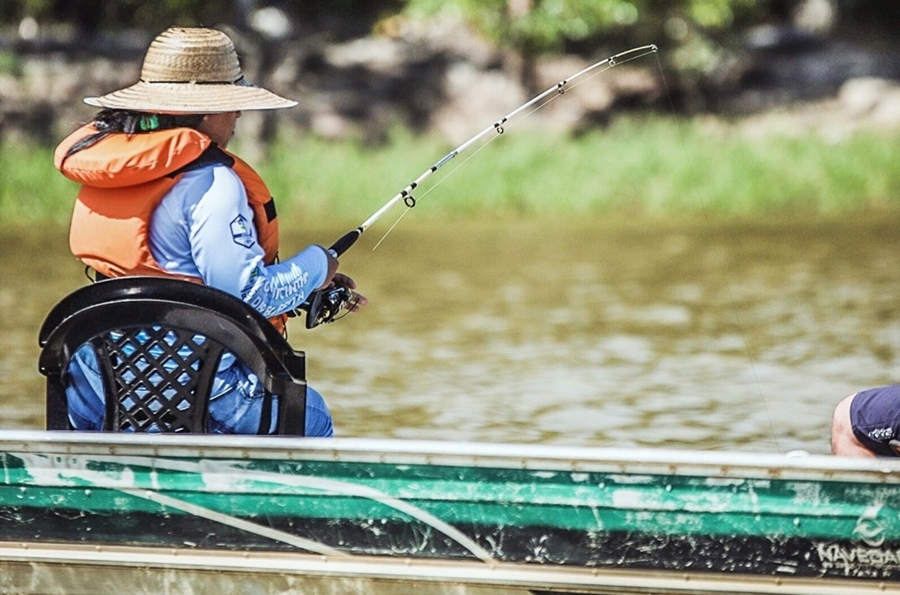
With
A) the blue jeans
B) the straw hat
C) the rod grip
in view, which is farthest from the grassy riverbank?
the blue jeans

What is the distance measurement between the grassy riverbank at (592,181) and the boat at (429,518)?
30.3ft

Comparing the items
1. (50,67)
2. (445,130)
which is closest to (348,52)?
(445,130)

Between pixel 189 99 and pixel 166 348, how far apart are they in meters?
0.60

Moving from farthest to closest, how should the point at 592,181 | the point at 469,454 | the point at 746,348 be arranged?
1. the point at 592,181
2. the point at 746,348
3. the point at 469,454

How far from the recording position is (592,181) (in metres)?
13.2

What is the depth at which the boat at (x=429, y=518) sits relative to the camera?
323cm

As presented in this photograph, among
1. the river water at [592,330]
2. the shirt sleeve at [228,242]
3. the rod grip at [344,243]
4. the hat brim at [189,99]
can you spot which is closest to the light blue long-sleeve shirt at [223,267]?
the shirt sleeve at [228,242]

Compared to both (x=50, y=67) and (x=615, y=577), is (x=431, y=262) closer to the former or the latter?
(x=615, y=577)

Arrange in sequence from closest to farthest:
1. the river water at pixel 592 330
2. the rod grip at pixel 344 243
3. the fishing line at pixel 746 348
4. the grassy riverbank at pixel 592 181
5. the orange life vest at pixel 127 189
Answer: the orange life vest at pixel 127 189, the rod grip at pixel 344 243, the fishing line at pixel 746 348, the river water at pixel 592 330, the grassy riverbank at pixel 592 181

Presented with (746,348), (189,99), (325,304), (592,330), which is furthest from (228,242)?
(592,330)

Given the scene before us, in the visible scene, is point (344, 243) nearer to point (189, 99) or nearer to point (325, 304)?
point (325, 304)

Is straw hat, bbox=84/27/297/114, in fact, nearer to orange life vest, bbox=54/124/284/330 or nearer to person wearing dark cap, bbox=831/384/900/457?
orange life vest, bbox=54/124/284/330

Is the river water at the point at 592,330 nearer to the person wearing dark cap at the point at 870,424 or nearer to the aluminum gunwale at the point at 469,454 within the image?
the person wearing dark cap at the point at 870,424

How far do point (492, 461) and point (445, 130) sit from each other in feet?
44.5
